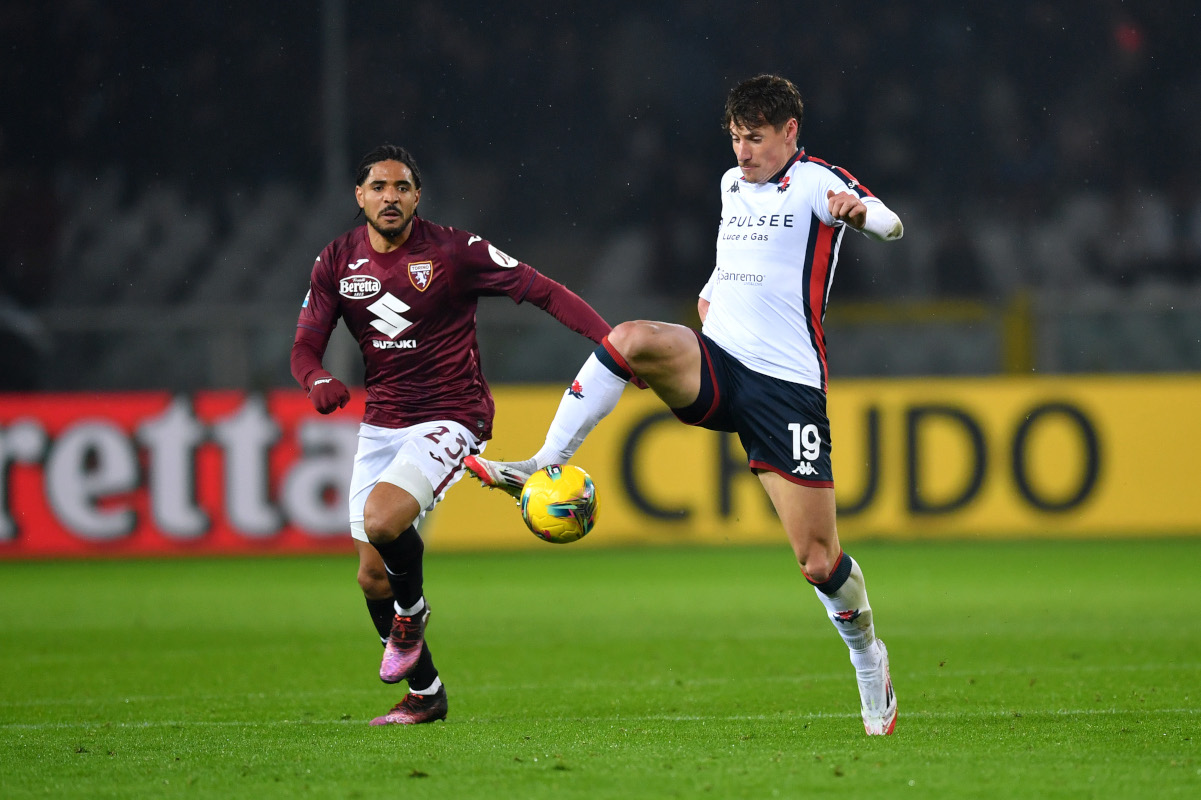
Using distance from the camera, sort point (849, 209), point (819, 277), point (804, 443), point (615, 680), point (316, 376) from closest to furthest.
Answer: point (849, 209) < point (804, 443) < point (819, 277) < point (316, 376) < point (615, 680)

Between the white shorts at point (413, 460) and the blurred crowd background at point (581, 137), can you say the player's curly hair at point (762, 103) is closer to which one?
the white shorts at point (413, 460)

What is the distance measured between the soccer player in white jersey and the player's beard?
107 centimetres

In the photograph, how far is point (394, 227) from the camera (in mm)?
5730

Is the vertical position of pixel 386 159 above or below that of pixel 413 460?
above

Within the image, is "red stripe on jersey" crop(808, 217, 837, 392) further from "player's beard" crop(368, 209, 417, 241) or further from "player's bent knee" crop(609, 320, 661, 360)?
"player's beard" crop(368, 209, 417, 241)

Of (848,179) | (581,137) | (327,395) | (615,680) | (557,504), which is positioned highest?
(581,137)

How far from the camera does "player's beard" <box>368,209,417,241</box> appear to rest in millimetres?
5734

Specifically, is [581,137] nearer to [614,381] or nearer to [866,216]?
[614,381]

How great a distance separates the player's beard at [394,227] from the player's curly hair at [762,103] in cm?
130

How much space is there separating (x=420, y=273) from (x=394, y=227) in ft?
0.64

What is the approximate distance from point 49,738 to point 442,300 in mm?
2016

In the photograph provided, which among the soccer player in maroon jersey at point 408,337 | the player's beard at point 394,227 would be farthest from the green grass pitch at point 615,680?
the player's beard at point 394,227

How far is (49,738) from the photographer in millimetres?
5297

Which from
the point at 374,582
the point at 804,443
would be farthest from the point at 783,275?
the point at 374,582
